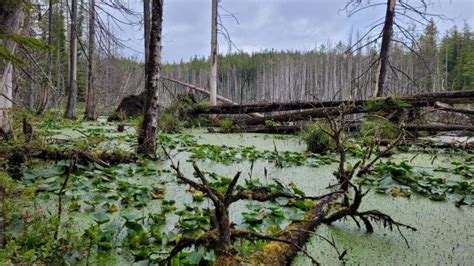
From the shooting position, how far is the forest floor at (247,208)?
1.85m

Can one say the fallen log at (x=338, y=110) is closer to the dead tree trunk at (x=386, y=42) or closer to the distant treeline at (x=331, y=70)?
the dead tree trunk at (x=386, y=42)

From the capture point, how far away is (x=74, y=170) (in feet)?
12.4

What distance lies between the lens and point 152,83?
15.2 feet

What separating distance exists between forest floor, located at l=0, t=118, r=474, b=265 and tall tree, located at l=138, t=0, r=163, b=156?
36cm

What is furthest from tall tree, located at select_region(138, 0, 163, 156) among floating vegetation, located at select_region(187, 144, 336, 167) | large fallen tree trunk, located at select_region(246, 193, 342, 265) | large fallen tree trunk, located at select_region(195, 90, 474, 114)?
large fallen tree trunk, located at select_region(246, 193, 342, 265)

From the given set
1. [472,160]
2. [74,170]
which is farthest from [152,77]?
[472,160]

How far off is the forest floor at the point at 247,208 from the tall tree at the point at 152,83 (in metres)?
0.36

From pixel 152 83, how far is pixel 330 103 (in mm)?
4335

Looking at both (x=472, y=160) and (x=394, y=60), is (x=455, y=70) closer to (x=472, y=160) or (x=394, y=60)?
(x=394, y=60)

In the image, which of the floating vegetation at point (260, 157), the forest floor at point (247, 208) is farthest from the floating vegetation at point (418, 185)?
the floating vegetation at point (260, 157)

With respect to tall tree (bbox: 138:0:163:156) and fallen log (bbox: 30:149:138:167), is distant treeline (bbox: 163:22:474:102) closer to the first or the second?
tall tree (bbox: 138:0:163:156)

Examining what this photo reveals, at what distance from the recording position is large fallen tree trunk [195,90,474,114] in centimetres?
595

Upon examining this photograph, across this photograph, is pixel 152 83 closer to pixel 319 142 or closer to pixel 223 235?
pixel 319 142

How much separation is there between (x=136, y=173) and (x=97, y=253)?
2.13m
